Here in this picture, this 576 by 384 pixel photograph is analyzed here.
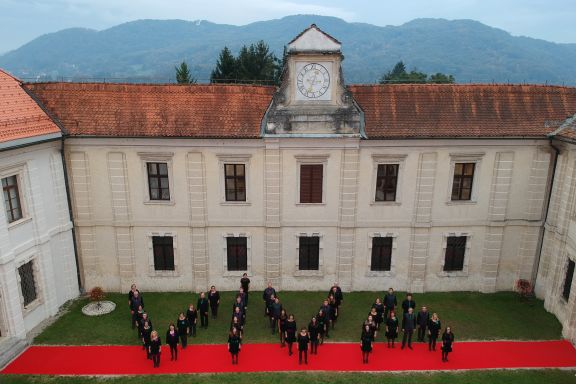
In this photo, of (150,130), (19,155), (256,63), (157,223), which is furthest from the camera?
(256,63)

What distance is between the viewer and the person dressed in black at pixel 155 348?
16.4 m

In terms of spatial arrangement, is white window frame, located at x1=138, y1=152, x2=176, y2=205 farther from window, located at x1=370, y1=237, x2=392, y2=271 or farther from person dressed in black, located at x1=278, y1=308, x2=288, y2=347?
window, located at x1=370, y1=237, x2=392, y2=271

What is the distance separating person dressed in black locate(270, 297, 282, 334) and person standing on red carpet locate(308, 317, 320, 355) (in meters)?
1.76

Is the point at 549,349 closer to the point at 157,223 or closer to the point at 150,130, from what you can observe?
the point at 157,223

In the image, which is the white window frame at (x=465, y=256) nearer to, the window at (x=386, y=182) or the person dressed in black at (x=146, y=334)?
the window at (x=386, y=182)

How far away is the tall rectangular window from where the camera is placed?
2125cm

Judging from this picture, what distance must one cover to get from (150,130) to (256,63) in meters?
42.4

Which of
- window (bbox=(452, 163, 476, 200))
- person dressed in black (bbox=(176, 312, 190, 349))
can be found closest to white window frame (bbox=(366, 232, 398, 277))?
window (bbox=(452, 163, 476, 200))

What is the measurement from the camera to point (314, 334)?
17547mm

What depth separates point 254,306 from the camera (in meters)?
21.6

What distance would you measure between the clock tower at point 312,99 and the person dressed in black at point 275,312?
7607 millimetres

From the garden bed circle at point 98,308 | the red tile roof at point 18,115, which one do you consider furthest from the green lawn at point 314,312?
the red tile roof at point 18,115

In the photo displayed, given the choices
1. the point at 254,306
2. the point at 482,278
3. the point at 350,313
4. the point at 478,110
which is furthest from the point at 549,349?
the point at 254,306

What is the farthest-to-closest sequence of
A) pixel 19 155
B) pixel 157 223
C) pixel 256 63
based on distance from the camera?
pixel 256 63, pixel 157 223, pixel 19 155
